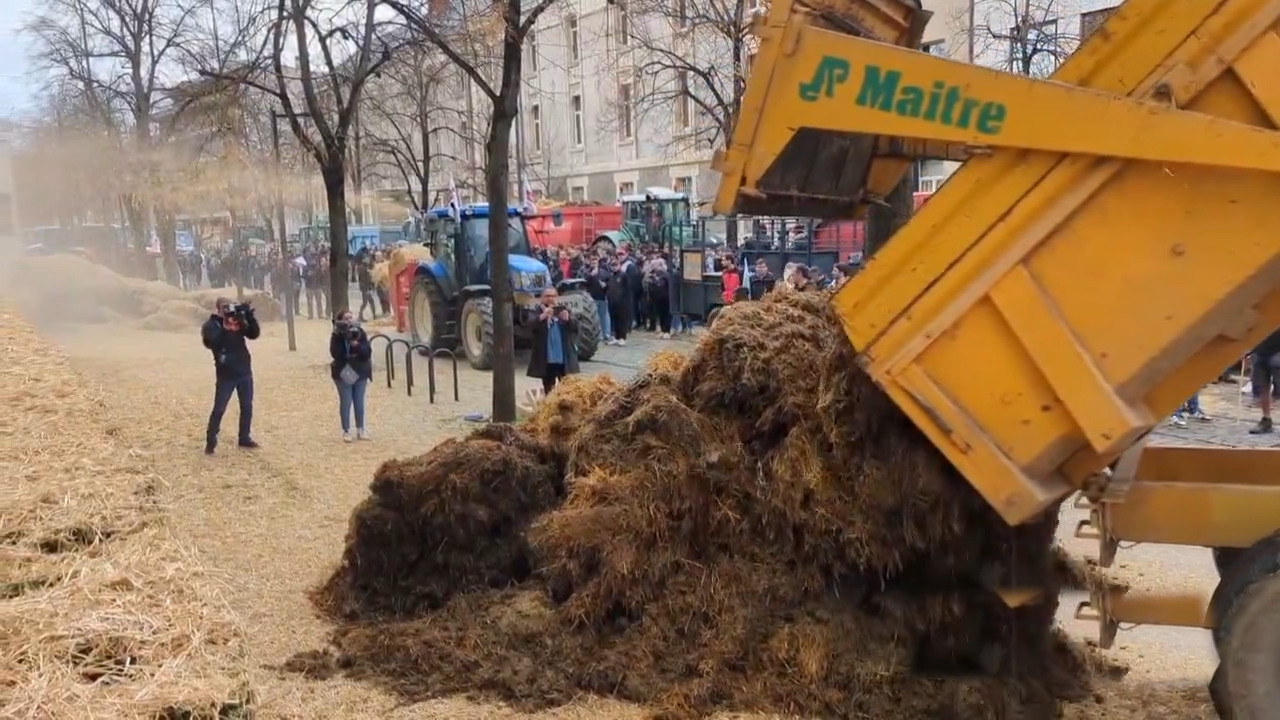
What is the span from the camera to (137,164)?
27.2 m

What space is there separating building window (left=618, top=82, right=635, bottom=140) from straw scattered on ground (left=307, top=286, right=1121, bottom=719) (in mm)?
28682

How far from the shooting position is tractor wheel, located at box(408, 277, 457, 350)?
18.5m

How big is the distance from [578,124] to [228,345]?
35423 mm

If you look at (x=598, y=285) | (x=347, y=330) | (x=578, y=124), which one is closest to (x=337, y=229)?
(x=598, y=285)

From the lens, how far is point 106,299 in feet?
90.4

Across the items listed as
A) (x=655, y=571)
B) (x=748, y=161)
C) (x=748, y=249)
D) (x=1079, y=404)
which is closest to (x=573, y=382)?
(x=655, y=571)

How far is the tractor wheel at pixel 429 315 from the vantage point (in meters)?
18.5

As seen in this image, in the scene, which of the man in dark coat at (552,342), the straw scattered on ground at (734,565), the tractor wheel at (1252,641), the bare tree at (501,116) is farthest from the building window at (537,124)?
the tractor wheel at (1252,641)

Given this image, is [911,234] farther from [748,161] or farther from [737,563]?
[737,563]

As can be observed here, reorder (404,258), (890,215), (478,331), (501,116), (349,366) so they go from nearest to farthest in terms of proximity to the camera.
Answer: (890,215) → (501,116) → (349,366) → (478,331) → (404,258)

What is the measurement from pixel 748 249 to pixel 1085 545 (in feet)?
55.2

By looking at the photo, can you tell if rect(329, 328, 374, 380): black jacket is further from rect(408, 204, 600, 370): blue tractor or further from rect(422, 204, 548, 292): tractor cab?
rect(422, 204, 548, 292): tractor cab

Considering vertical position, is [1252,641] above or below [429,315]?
above

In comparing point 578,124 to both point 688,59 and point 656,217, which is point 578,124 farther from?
point 656,217
